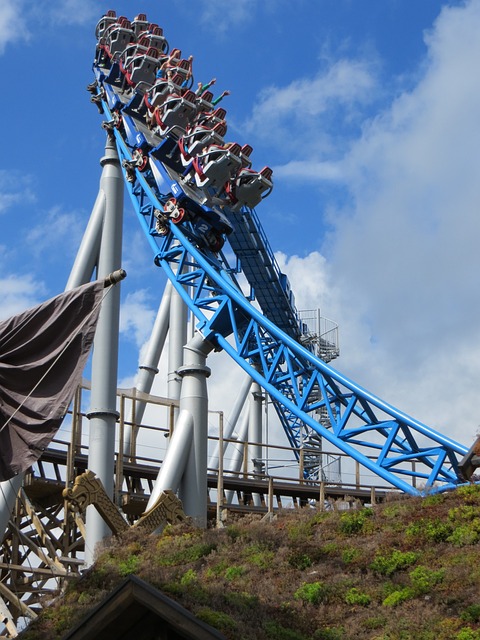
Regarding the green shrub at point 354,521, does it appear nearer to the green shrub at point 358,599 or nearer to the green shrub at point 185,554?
the green shrub at point 185,554

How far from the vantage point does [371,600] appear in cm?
1548

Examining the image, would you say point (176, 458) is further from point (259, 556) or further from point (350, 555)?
point (350, 555)

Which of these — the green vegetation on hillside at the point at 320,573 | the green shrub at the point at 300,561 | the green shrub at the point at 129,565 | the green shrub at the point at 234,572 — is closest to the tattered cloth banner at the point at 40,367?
the green vegetation on hillside at the point at 320,573

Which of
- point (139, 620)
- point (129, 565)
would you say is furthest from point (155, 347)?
point (139, 620)

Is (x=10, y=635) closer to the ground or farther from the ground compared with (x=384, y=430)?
closer to the ground

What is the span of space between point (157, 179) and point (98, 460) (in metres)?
8.46

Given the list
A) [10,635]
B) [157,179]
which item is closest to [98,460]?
[10,635]

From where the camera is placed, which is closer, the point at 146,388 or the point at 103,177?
the point at 103,177

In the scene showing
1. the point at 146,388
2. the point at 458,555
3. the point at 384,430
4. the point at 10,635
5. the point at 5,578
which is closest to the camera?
the point at 458,555

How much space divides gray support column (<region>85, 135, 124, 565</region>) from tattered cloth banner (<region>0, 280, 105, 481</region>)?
6288 mm

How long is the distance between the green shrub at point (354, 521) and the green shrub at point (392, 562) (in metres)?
1.96

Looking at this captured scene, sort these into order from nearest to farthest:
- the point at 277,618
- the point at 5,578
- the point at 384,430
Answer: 1. the point at 277,618
2. the point at 384,430
3. the point at 5,578

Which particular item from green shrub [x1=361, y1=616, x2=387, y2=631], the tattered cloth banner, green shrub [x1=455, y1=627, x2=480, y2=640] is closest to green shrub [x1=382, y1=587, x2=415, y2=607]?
green shrub [x1=361, y1=616, x2=387, y2=631]

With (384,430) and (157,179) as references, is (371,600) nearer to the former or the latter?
(384,430)
